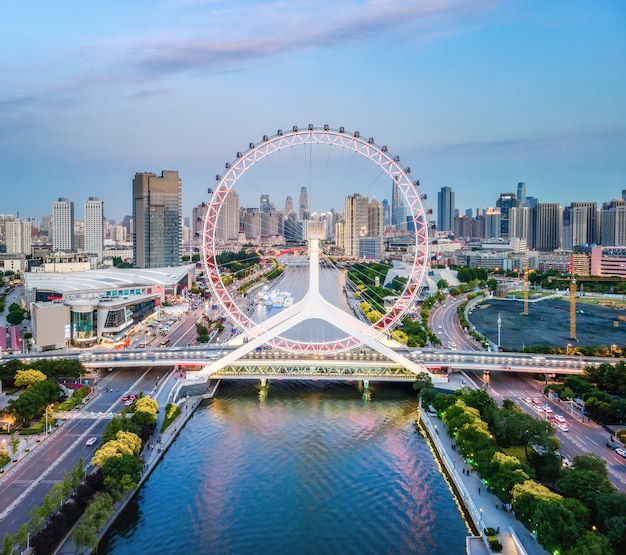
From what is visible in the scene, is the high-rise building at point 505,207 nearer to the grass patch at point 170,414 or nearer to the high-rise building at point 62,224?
the high-rise building at point 62,224

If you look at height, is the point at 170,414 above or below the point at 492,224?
below

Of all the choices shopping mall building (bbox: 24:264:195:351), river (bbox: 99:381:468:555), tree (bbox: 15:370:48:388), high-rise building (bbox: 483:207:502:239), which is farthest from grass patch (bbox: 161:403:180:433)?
high-rise building (bbox: 483:207:502:239)

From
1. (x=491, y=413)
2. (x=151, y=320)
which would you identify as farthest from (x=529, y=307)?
(x=491, y=413)

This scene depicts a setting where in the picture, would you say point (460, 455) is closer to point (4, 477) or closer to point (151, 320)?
point (4, 477)

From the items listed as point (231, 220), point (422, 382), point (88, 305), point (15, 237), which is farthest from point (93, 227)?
point (422, 382)

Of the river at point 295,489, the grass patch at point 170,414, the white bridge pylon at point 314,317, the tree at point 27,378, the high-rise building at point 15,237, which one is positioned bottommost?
the river at point 295,489

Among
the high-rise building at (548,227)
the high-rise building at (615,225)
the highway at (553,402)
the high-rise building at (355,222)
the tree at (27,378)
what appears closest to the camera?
the highway at (553,402)

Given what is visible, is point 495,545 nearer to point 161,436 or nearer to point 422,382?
point 422,382

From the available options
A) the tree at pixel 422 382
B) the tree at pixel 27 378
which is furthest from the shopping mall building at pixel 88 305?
the tree at pixel 422 382
